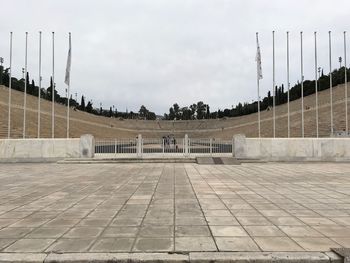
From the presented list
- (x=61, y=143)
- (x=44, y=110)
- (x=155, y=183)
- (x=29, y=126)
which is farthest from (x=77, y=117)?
(x=155, y=183)

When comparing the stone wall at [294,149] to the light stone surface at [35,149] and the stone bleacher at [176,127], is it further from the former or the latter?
the stone bleacher at [176,127]

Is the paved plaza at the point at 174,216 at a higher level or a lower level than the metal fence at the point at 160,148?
lower

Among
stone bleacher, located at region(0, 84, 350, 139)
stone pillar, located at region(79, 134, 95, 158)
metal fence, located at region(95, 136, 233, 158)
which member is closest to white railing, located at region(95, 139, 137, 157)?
metal fence, located at region(95, 136, 233, 158)

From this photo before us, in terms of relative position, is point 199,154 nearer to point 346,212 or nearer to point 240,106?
point 346,212

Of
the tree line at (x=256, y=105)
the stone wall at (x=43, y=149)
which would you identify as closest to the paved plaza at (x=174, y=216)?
the stone wall at (x=43, y=149)

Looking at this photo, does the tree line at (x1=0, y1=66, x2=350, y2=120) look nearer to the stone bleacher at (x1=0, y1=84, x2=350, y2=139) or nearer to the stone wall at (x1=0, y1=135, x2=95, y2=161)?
the stone bleacher at (x1=0, y1=84, x2=350, y2=139)

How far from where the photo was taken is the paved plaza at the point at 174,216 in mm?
5949

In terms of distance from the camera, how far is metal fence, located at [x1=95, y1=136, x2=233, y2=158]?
84.3 ft

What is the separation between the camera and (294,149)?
2353 centimetres

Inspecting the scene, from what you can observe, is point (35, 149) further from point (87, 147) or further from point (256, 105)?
point (256, 105)

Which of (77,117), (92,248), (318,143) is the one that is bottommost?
(92,248)

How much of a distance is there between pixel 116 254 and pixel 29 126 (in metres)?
57.1

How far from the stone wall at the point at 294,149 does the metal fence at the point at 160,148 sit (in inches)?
75.0

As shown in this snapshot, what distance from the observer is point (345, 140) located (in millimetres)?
23500
